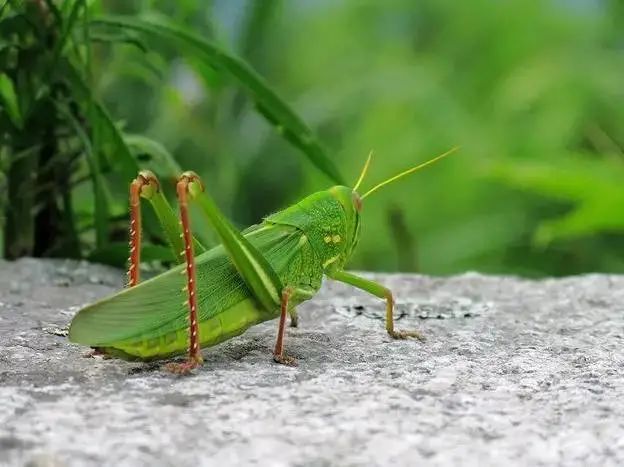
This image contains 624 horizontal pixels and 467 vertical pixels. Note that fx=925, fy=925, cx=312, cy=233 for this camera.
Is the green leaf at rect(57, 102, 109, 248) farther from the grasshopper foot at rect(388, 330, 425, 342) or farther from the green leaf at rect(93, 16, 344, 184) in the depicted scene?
the grasshopper foot at rect(388, 330, 425, 342)

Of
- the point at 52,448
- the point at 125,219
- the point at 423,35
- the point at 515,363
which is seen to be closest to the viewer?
the point at 52,448

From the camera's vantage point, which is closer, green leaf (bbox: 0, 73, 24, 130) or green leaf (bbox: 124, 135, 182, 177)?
green leaf (bbox: 0, 73, 24, 130)

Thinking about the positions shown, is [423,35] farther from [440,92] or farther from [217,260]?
[217,260]

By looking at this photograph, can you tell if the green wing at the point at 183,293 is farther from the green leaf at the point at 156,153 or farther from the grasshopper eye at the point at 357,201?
the green leaf at the point at 156,153

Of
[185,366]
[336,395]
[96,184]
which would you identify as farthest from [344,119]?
[336,395]

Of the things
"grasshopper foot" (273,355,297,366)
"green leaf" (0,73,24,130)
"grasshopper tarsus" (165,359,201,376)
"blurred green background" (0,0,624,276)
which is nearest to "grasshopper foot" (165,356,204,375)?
"grasshopper tarsus" (165,359,201,376)

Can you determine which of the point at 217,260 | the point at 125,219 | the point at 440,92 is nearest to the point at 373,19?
the point at 440,92

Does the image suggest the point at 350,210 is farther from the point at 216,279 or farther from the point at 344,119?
the point at 344,119
